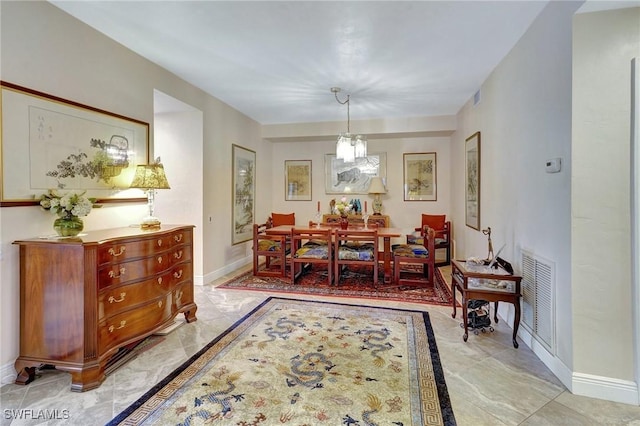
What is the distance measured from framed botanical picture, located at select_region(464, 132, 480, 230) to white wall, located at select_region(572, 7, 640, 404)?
2043mm

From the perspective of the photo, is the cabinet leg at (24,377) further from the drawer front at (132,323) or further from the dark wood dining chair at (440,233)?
the dark wood dining chair at (440,233)

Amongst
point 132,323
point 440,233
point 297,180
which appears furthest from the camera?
point 297,180

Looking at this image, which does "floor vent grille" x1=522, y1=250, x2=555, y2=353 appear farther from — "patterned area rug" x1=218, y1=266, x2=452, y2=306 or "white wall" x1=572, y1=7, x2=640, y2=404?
"patterned area rug" x1=218, y1=266, x2=452, y2=306

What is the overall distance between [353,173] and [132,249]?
4823 millimetres

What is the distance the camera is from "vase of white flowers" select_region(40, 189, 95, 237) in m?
2.15

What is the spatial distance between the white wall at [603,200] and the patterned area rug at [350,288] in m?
1.73

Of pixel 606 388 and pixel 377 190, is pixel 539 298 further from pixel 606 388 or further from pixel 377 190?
pixel 377 190

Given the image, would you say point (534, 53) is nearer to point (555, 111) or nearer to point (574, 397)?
point (555, 111)

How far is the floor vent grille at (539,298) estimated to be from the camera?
221 cm

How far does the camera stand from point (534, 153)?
2473mm

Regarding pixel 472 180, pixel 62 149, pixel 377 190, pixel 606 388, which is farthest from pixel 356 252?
pixel 62 149

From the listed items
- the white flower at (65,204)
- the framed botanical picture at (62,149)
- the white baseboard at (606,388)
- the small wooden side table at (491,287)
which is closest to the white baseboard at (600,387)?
the white baseboard at (606,388)

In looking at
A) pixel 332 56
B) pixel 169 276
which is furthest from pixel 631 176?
pixel 169 276

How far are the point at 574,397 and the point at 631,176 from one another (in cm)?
142
